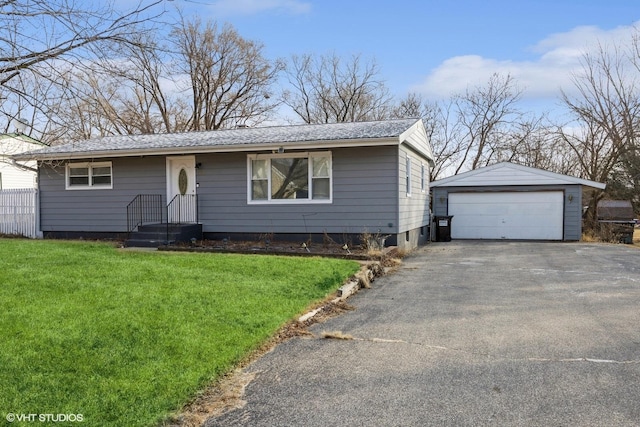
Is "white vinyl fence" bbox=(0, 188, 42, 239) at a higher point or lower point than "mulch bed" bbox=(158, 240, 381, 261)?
higher

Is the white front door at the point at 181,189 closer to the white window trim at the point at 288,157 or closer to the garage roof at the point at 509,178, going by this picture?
the white window trim at the point at 288,157

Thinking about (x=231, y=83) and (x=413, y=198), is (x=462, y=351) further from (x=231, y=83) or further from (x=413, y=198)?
(x=231, y=83)

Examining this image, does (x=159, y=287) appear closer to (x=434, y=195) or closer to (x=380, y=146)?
(x=380, y=146)

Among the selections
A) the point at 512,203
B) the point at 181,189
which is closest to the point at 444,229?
the point at 512,203

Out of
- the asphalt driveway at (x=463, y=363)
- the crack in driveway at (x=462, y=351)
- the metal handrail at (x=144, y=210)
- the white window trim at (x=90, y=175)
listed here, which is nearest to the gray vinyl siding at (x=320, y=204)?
the metal handrail at (x=144, y=210)

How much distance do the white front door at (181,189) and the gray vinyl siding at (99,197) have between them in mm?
232

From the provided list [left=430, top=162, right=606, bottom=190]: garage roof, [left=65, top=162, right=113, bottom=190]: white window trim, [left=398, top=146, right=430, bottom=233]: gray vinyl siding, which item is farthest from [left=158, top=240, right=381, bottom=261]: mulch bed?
[left=430, top=162, right=606, bottom=190]: garage roof

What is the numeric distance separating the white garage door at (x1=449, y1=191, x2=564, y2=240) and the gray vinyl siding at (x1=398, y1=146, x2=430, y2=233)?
148 cm

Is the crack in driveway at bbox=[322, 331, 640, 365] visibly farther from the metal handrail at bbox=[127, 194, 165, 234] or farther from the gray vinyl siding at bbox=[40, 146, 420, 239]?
the metal handrail at bbox=[127, 194, 165, 234]

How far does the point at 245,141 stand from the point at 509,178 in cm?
1069

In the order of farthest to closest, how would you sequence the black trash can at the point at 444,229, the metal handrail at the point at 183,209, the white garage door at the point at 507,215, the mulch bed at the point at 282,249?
1. the black trash can at the point at 444,229
2. the white garage door at the point at 507,215
3. the metal handrail at the point at 183,209
4. the mulch bed at the point at 282,249

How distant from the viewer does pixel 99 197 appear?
1517 centimetres

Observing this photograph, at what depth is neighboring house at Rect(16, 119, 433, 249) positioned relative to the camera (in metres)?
12.9

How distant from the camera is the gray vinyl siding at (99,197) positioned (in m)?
14.8
